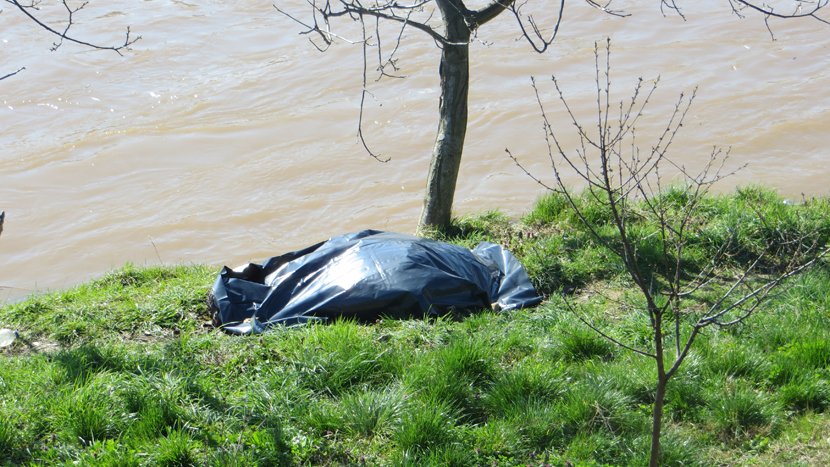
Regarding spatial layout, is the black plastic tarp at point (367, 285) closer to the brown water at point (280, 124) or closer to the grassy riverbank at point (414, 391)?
the grassy riverbank at point (414, 391)

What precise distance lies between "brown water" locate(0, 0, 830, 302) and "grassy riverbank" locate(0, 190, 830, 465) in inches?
154

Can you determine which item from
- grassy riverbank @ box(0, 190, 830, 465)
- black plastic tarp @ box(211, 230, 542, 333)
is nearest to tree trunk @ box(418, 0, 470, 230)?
black plastic tarp @ box(211, 230, 542, 333)

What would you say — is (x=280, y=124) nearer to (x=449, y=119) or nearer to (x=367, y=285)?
(x=449, y=119)

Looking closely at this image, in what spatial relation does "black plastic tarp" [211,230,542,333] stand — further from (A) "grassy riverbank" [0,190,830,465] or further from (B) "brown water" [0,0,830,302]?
(B) "brown water" [0,0,830,302]

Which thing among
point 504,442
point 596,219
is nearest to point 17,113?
point 596,219

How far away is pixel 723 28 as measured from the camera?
15.6 m

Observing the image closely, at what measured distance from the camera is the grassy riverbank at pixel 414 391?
4.16 metres

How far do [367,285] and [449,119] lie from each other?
2075mm

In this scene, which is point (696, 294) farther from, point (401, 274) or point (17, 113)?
point (17, 113)

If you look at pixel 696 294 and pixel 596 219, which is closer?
pixel 696 294

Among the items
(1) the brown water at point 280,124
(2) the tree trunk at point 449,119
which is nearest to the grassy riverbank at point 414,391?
(2) the tree trunk at point 449,119

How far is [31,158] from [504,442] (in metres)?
9.28

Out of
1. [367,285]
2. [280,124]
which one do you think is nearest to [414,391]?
[367,285]

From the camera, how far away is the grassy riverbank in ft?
13.7
